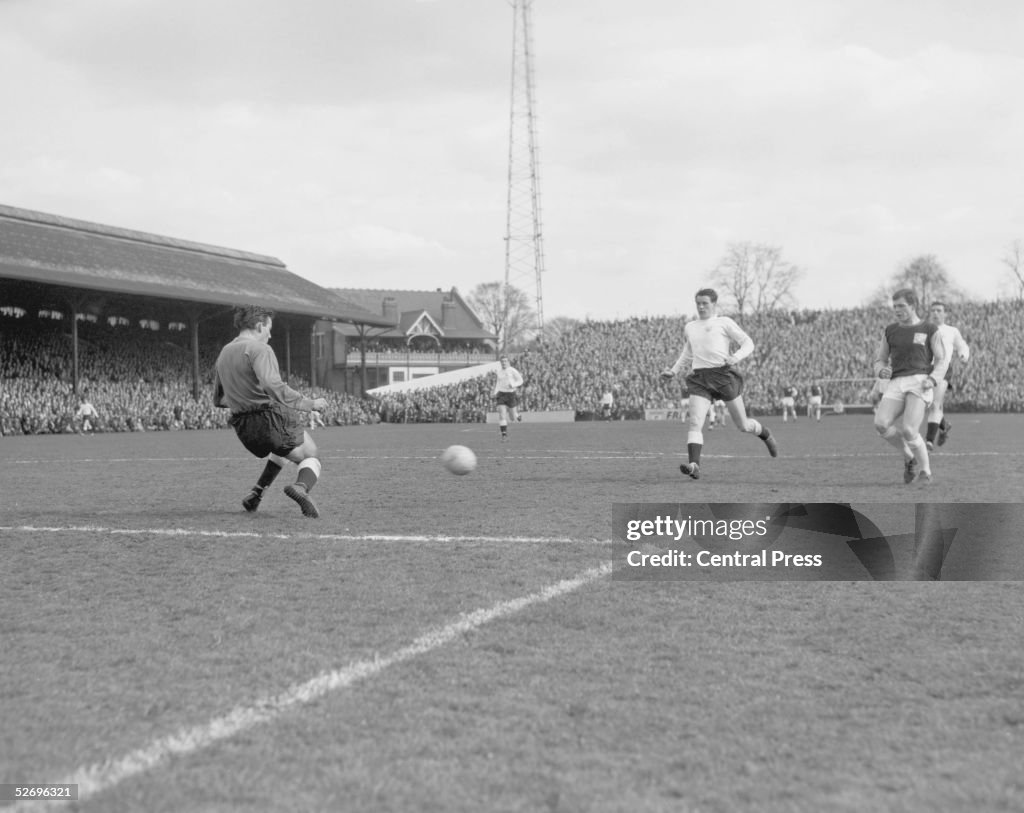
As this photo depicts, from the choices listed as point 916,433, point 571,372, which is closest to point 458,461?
point 916,433

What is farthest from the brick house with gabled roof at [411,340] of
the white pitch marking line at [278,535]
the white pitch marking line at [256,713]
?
the white pitch marking line at [256,713]

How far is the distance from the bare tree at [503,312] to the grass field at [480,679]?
9529 cm

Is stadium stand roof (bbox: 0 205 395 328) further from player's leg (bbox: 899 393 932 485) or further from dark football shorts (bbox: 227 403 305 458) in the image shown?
player's leg (bbox: 899 393 932 485)

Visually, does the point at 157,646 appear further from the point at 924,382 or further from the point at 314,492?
the point at 924,382

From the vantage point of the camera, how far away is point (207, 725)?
10.3 feet

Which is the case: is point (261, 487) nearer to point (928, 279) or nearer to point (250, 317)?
point (250, 317)

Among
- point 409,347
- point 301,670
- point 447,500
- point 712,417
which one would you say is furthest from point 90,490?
point 409,347

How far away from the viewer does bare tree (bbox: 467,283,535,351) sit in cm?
10246

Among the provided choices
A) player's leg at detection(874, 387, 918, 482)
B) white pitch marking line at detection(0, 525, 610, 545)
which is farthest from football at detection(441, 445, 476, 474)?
player's leg at detection(874, 387, 918, 482)

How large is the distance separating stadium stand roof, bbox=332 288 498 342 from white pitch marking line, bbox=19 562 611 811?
3174 inches

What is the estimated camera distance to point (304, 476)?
855 centimetres

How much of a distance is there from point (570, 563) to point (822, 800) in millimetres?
3409

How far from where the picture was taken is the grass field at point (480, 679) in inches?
106

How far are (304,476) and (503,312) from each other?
311 ft
